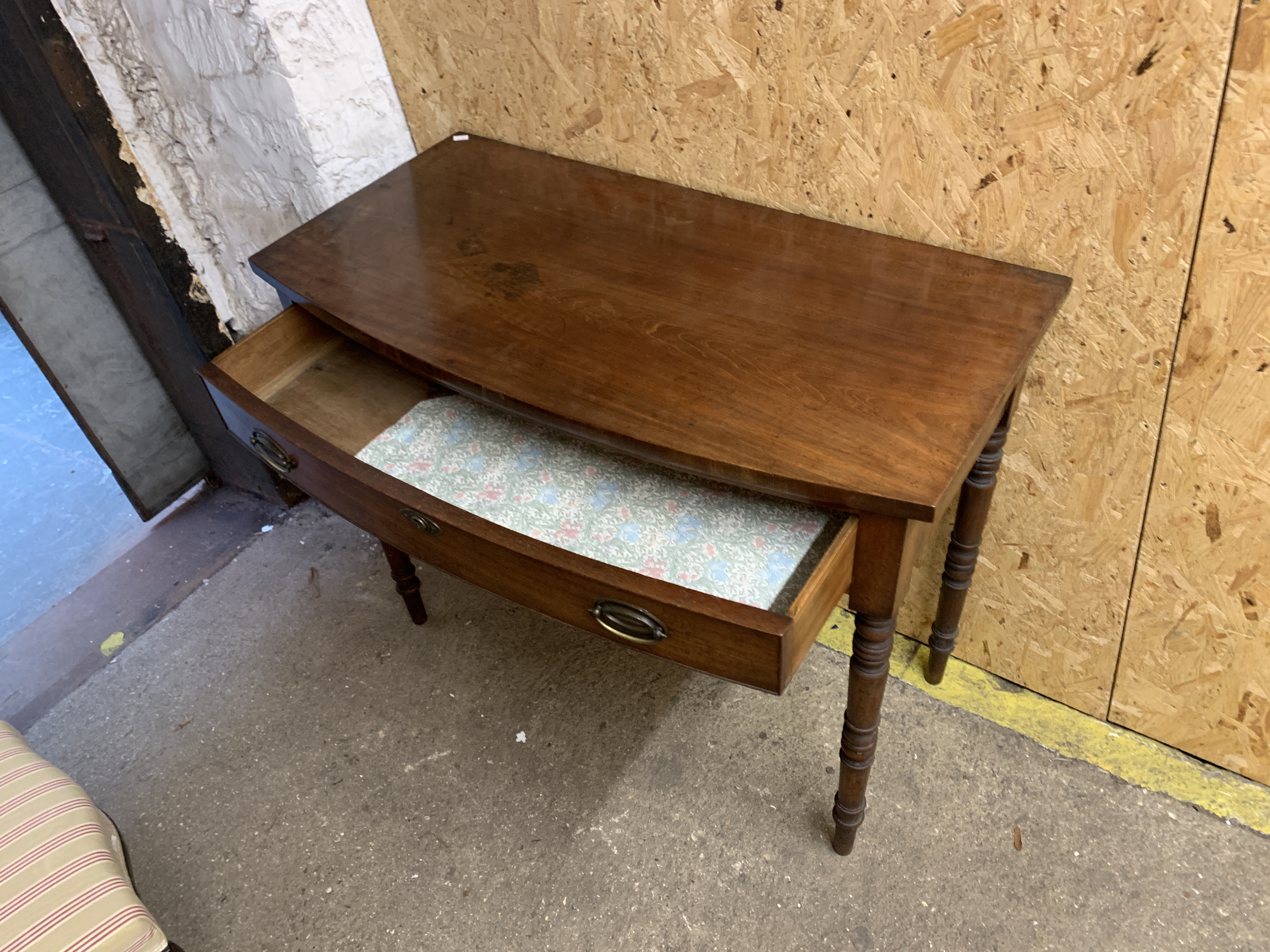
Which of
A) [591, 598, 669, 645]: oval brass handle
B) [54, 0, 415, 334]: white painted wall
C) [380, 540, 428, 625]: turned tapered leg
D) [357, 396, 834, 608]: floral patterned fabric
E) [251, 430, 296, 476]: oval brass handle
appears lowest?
[380, 540, 428, 625]: turned tapered leg

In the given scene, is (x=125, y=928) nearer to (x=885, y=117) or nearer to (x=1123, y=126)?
(x=885, y=117)

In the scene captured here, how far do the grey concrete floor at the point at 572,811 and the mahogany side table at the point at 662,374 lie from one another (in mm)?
157

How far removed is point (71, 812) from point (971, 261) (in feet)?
4.05

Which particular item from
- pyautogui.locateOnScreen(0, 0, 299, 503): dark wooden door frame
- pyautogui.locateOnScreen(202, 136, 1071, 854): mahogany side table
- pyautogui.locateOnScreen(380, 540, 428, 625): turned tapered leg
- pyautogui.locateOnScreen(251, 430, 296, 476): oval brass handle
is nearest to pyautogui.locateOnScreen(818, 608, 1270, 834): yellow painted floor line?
pyautogui.locateOnScreen(202, 136, 1071, 854): mahogany side table

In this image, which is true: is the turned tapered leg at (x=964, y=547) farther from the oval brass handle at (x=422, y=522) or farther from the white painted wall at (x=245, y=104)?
the white painted wall at (x=245, y=104)

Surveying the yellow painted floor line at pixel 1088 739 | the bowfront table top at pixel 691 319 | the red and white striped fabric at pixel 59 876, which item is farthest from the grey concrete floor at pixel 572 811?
the bowfront table top at pixel 691 319

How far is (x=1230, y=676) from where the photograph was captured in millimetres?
1335

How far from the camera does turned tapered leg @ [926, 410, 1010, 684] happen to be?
1.26m

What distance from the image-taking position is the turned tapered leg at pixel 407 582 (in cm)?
165

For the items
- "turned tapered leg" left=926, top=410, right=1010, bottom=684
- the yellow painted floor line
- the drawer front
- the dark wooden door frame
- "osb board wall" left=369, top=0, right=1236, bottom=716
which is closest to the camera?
the drawer front

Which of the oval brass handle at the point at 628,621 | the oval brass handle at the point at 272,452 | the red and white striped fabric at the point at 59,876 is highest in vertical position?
the oval brass handle at the point at 272,452

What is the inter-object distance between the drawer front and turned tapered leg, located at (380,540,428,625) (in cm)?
47

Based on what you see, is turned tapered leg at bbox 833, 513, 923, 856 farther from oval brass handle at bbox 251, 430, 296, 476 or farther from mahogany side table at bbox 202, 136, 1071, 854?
oval brass handle at bbox 251, 430, 296, 476

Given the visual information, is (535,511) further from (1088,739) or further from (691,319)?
(1088,739)
